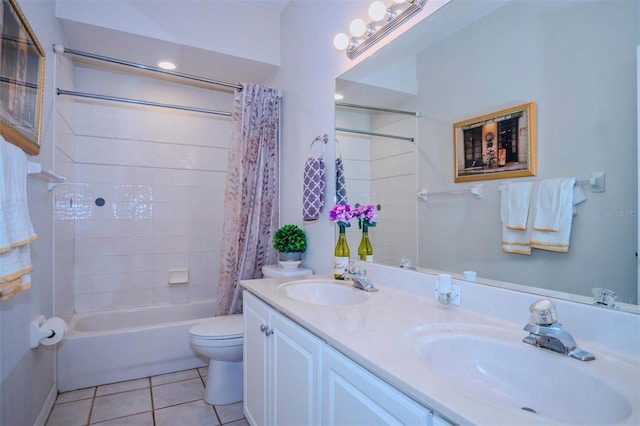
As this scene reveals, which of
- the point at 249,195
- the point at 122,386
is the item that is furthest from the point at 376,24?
the point at 122,386

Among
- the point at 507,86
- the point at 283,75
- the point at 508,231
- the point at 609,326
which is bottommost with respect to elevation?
the point at 609,326

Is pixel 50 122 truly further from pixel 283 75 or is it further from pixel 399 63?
pixel 399 63

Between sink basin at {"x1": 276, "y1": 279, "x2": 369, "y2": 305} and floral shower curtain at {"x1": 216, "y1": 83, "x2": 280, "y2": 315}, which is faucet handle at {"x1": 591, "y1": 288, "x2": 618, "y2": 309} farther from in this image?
floral shower curtain at {"x1": 216, "y1": 83, "x2": 280, "y2": 315}

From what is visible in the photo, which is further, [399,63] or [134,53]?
[134,53]

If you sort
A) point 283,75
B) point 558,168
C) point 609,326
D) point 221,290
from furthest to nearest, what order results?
point 283,75, point 221,290, point 558,168, point 609,326

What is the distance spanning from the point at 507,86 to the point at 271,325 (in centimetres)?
Result: 126

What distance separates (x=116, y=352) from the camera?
2277 mm

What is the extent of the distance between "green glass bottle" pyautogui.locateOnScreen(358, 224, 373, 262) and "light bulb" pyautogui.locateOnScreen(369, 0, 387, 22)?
1.00 m

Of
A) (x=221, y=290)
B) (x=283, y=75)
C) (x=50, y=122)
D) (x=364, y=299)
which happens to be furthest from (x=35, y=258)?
(x=283, y=75)

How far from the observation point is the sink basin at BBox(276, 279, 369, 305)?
1602mm

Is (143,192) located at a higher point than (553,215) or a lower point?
higher

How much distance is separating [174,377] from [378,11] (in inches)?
104

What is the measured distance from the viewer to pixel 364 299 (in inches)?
56.3

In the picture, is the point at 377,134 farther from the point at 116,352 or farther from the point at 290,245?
the point at 116,352
